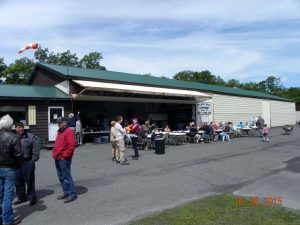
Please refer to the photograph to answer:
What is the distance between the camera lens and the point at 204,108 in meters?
26.3

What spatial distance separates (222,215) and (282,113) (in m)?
40.3

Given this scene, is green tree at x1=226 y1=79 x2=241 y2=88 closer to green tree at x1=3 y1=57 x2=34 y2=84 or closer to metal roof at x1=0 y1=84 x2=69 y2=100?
green tree at x1=3 y1=57 x2=34 y2=84

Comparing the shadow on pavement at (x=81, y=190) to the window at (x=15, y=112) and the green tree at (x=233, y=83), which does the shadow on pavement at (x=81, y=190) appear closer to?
the window at (x=15, y=112)

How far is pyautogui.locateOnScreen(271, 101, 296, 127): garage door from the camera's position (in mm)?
38688

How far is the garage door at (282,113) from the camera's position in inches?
1523

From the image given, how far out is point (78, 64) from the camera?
49188 millimetres

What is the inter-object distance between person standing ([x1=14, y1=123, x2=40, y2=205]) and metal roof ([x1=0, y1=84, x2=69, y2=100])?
10.0 meters

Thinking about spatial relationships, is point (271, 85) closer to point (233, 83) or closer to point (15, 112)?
point (233, 83)

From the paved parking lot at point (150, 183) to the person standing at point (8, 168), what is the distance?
0.41m

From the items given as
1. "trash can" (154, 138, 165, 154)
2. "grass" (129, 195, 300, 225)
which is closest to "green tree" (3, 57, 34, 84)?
"trash can" (154, 138, 165, 154)

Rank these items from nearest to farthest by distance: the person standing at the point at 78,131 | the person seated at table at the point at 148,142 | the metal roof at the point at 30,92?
the person seated at table at the point at 148,142 → the metal roof at the point at 30,92 → the person standing at the point at 78,131

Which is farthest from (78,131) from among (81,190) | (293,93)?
(293,93)

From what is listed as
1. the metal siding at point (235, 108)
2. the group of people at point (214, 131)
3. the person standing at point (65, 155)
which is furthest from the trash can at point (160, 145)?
the metal siding at point (235, 108)

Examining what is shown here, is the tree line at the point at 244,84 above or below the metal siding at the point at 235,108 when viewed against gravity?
above
